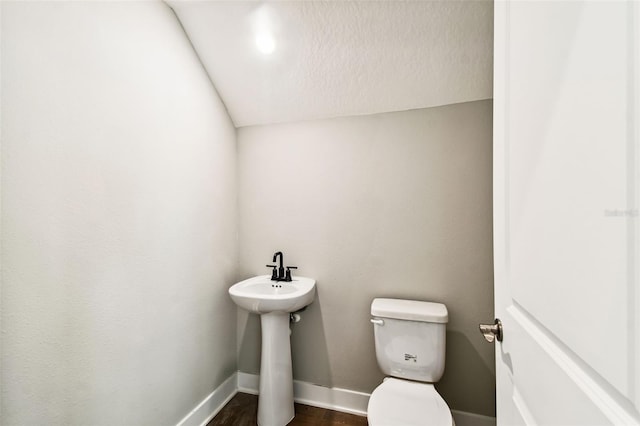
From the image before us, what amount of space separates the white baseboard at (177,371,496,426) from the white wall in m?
0.11

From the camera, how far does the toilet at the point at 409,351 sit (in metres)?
1.35

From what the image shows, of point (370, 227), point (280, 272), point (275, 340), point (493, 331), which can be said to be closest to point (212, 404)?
point (275, 340)

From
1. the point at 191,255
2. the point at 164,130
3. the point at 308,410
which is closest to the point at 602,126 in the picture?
the point at 164,130

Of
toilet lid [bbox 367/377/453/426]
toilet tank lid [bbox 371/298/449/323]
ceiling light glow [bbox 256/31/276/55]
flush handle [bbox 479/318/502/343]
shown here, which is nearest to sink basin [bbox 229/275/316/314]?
toilet tank lid [bbox 371/298/449/323]

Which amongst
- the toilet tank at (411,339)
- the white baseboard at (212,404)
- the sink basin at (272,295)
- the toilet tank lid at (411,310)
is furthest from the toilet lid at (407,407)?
the white baseboard at (212,404)

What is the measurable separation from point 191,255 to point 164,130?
709 mm

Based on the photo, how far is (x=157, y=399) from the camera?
1400 millimetres

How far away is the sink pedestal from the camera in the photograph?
Answer: 167cm

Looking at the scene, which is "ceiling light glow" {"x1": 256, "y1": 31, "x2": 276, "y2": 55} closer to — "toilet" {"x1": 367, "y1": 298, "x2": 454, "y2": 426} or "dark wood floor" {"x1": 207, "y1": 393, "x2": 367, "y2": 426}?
"toilet" {"x1": 367, "y1": 298, "x2": 454, "y2": 426}

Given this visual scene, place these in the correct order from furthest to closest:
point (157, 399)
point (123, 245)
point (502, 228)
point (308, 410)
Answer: point (308, 410) → point (157, 399) → point (123, 245) → point (502, 228)

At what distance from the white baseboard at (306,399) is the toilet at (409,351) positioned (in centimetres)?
38

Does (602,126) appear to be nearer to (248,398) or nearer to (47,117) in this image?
(47,117)

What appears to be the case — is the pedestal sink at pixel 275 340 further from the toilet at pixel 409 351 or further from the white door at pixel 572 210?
the white door at pixel 572 210

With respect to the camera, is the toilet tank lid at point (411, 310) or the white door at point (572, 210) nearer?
the white door at point (572, 210)
